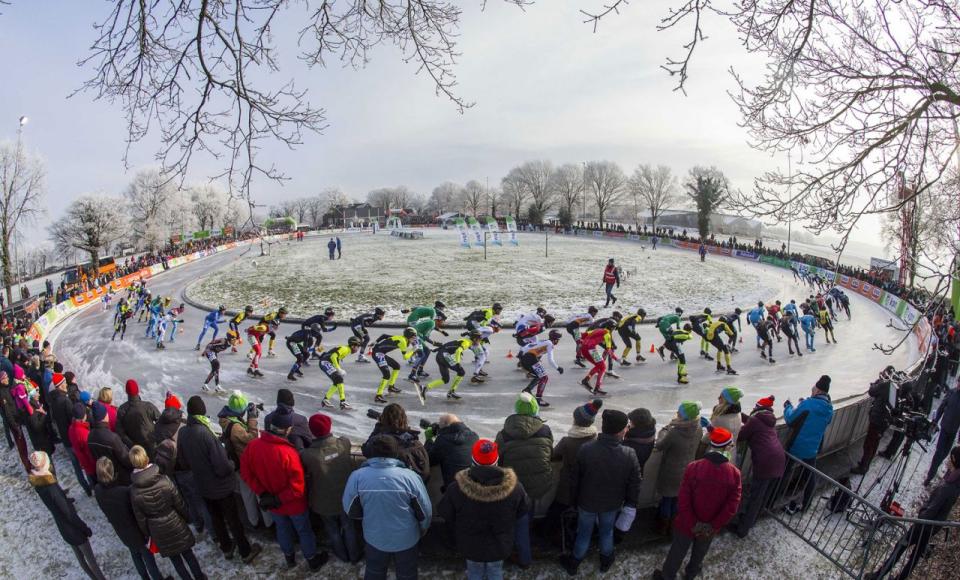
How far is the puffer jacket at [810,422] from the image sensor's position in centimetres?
582

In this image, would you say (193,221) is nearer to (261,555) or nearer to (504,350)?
(504,350)

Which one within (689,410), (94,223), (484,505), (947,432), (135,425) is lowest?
(947,432)

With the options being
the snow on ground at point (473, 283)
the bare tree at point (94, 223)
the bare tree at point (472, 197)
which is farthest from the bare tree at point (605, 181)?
the bare tree at point (94, 223)

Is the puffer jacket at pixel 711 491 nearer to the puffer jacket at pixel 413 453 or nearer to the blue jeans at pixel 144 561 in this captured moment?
the puffer jacket at pixel 413 453

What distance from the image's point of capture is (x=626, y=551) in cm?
535

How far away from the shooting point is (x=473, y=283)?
1041 inches

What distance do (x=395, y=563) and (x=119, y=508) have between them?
8.53 feet

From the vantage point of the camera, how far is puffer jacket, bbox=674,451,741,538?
174 inches

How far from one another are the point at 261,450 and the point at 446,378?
20.7ft

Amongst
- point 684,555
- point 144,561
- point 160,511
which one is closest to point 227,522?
point 144,561

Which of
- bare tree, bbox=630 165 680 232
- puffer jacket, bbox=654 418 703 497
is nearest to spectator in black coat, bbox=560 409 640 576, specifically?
puffer jacket, bbox=654 418 703 497

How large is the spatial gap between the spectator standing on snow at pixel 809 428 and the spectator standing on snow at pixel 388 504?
4504 mm

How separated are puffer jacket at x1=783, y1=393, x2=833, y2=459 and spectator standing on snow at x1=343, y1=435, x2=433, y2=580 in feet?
14.7

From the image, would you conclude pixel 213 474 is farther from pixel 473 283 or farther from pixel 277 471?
pixel 473 283
